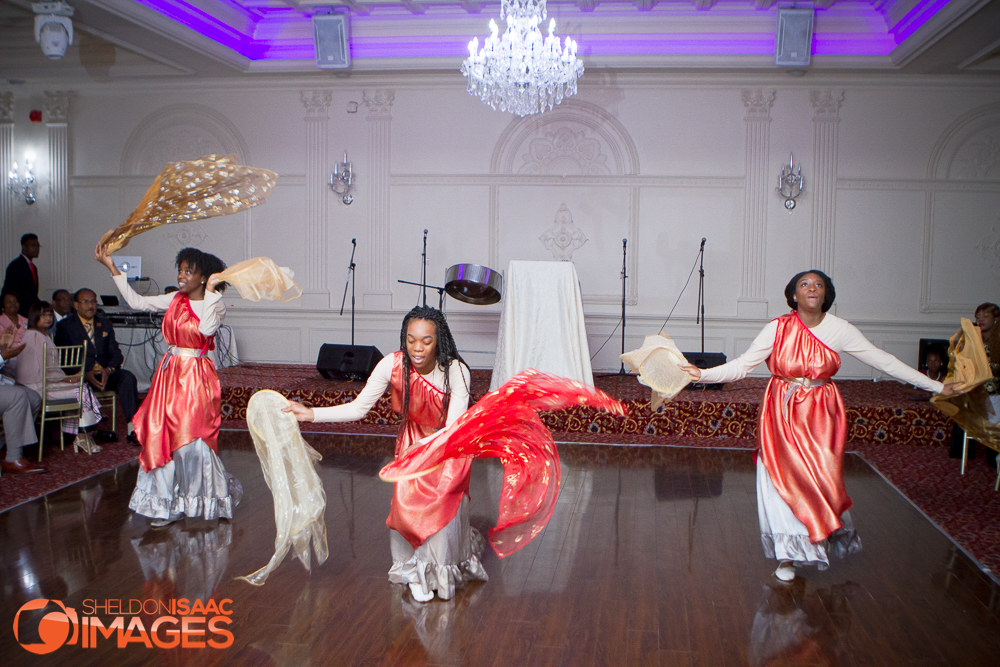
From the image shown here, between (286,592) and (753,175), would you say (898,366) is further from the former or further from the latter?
(753,175)

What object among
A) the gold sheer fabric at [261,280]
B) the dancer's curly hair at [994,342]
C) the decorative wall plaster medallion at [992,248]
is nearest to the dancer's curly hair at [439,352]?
the gold sheer fabric at [261,280]

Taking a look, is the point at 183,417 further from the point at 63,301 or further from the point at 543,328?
the point at 63,301

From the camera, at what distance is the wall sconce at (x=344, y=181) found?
880 centimetres

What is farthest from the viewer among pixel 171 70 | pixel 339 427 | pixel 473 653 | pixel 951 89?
pixel 171 70

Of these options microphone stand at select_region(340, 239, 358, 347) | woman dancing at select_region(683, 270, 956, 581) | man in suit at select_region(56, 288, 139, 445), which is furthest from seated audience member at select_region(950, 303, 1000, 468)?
man in suit at select_region(56, 288, 139, 445)

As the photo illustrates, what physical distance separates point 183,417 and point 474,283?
321 cm

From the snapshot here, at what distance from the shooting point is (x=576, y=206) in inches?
336

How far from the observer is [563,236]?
852 cm

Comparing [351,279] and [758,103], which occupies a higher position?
[758,103]

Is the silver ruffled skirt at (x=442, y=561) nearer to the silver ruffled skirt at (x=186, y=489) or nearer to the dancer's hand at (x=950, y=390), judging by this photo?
the silver ruffled skirt at (x=186, y=489)

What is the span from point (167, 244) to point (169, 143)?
4.07ft

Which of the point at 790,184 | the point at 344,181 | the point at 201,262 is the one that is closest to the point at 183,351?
the point at 201,262

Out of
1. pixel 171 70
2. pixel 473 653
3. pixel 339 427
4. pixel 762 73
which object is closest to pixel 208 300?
pixel 473 653

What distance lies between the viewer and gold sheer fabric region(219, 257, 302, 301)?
369 cm
